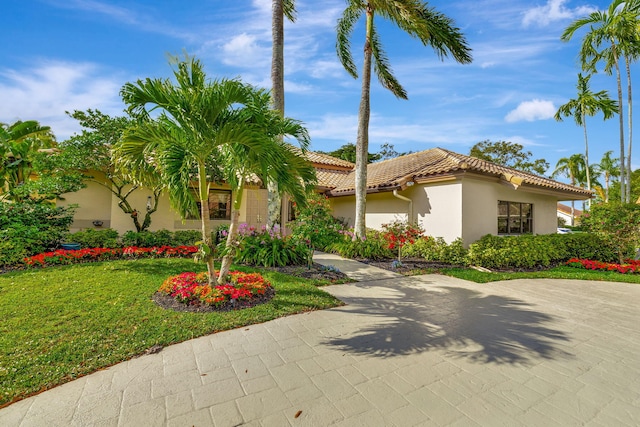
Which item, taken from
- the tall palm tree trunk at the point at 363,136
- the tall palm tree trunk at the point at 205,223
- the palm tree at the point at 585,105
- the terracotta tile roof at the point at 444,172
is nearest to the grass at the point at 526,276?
the terracotta tile roof at the point at 444,172

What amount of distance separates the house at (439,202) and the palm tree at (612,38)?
9.70m

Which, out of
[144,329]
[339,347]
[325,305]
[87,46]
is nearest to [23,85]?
[87,46]

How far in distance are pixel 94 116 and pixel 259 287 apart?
386 inches

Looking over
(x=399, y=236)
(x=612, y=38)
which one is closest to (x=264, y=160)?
(x=399, y=236)

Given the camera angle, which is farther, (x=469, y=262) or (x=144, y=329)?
(x=469, y=262)

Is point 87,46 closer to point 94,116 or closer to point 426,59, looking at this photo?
point 94,116

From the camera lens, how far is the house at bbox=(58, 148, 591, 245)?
10500 mm

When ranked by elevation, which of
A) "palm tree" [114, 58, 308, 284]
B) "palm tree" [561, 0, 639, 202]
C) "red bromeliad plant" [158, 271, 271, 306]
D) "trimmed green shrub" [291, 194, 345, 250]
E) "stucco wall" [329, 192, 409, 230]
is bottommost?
"red bromeliad plant" [158, 271, 271, 306]

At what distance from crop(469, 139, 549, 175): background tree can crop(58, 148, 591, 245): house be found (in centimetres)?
2176

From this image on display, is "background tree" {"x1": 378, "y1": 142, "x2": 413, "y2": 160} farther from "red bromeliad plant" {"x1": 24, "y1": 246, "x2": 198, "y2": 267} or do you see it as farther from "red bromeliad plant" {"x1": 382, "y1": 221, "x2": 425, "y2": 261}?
"red bromeliad plant" {"x1": 24, "y1": 246, "x2": 198, "y2": 267}

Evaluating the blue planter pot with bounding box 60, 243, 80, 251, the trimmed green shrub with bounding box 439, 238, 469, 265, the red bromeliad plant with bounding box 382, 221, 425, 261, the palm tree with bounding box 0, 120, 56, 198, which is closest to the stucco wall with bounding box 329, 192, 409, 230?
the red bromeliad plant with bounding box 382, 221, 425, 261

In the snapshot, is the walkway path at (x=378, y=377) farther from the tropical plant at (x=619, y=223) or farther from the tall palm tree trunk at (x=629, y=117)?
the tall palm tree trunk at (x=629, y=117)

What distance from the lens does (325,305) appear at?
545 centimetres

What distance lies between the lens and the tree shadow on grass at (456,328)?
380 centimetres
